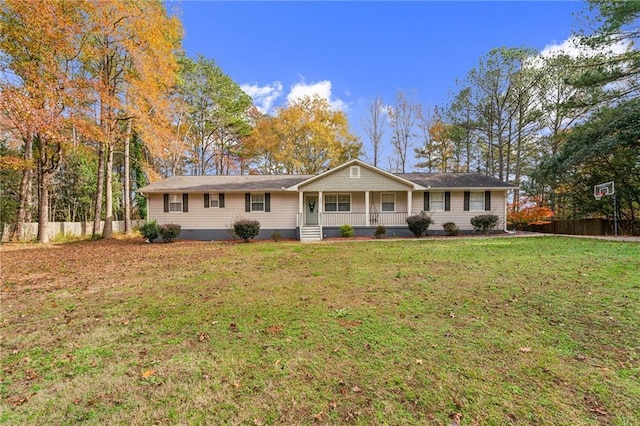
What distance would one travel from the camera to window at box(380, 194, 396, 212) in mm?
16844

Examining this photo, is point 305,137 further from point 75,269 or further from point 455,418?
point 455,418

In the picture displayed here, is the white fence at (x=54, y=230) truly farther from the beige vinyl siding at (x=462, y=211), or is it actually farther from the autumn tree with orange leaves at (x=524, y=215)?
the autumn tree with orange leaves at (x=524, y=215)

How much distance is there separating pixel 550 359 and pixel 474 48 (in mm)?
24566

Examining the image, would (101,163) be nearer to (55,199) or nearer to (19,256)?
(55,199)

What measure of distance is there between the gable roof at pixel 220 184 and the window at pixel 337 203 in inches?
90.8

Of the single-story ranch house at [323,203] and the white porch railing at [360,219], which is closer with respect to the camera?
the single-story ranch house at [323,203]

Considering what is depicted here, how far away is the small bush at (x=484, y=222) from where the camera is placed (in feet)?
50.5

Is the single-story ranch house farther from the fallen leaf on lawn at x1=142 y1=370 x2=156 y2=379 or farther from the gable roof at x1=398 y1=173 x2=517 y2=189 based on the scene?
the fallen leaf on lawn at x1=142 y1=370 x2=156 y2=379

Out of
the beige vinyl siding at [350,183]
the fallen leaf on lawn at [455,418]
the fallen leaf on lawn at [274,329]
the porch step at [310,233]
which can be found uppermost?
the beige vinyl siding at [350,183]

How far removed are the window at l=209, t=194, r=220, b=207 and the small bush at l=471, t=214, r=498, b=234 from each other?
14.2m

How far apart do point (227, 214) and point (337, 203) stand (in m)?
6.43

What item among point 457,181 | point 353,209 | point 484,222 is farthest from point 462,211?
point 353,209

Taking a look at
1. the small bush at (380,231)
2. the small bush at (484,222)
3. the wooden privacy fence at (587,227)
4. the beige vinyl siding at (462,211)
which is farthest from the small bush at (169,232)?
the wooden privacy fence at (587,227)

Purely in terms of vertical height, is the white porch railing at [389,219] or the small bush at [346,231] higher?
the white porch railing at [389,219]
